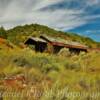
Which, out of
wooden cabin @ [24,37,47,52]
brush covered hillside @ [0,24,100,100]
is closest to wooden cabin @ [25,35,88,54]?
wooden cabin @ [24,37,47,52]

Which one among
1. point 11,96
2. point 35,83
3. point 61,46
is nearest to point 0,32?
point 61,46

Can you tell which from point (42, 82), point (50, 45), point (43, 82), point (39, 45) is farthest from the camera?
point (39, 45)

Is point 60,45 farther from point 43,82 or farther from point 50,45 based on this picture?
point 43,82

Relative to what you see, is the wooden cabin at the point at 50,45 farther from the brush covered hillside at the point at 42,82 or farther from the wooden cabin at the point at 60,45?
the brush covered hillside at the point at 42,82

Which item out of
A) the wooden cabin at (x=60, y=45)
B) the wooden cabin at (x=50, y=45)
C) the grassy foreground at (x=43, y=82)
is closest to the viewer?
the grassy foreground at (x=43, y=82)

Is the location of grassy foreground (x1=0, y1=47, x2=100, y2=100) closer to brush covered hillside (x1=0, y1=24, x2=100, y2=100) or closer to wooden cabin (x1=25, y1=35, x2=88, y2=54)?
brush covered hillside (x1=0, y1=24, x2=100, y2=100)

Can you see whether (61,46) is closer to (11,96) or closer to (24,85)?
(24,85)

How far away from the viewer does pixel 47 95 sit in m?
10.5

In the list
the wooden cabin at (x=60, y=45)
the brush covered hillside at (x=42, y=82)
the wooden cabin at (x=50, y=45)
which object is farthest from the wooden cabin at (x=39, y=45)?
the brush covered hillside at (x=42, y=82)

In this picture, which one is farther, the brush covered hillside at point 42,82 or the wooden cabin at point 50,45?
the wooden cabin at point 50,45

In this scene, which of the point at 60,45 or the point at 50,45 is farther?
the point at 60,45

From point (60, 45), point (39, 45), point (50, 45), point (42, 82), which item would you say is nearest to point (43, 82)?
point (42, 82)

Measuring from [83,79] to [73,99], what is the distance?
213 inches

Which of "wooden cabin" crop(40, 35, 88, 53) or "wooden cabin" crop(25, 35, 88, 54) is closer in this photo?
"wooden cabin" crop(25, 35, 88, 54)
